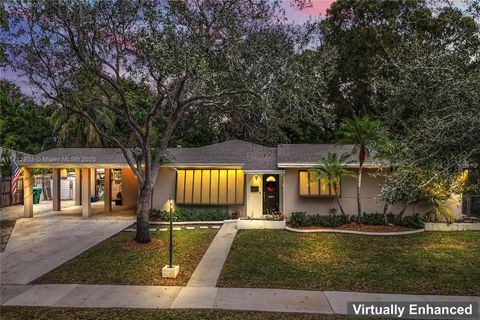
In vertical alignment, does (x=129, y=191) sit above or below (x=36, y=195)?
above

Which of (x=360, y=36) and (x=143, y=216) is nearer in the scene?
(x=143, y=216)

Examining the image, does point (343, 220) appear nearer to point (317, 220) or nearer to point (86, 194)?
point (317, 220)

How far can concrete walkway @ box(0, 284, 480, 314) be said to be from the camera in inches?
310

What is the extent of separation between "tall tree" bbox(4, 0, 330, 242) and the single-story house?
5.05 meters

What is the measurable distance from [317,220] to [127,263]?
8.76 meters

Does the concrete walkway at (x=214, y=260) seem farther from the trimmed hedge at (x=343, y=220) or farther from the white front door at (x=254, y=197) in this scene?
the trimmed hedge at (x=343, y=220)

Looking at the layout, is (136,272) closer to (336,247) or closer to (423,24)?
(336,247)

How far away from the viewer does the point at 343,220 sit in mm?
16734

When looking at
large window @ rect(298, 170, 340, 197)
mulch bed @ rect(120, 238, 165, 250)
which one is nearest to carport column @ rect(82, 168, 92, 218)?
mulch bed @ rect(120, 238, 165, 250)

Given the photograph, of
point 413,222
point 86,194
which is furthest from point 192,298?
point 86,194

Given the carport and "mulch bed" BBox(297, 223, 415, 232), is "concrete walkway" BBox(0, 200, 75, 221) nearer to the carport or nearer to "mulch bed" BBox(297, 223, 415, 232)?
the carport

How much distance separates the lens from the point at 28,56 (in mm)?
12656

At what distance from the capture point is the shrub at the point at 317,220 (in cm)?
1633

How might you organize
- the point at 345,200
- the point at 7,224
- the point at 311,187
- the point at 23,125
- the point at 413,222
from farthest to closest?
the point at 23,125
the point at 345,200
the point at 311,187
the point at 7,224
the point at 413,222
